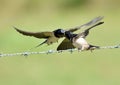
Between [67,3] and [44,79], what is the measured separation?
6906 millimetres

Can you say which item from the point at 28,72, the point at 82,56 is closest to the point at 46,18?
the point at 82,56

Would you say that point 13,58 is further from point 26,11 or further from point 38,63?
point 26,11

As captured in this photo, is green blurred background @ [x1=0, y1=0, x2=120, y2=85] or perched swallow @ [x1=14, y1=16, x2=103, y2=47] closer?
perched swallow @ [x1=14, y1=16, x2=103, y2=47]

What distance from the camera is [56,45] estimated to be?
30.1 ft

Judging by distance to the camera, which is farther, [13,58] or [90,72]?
[13,58]

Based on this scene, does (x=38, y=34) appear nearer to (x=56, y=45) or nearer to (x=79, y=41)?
(x=79, y=41)

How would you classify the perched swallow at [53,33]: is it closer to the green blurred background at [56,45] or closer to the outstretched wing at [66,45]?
the outstretched wing at [66,45]

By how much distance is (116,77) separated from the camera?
7508 millimetres

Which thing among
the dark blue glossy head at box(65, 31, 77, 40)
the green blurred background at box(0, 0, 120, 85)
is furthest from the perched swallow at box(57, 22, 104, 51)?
the green blurred background at box(0, 0, 120, 85)

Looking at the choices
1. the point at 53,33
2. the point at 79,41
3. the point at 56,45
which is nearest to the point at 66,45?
the point at 53,33

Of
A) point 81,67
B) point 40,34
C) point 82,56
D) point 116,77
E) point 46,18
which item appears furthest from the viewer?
point 46,18

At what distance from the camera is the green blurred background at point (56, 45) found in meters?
7.62

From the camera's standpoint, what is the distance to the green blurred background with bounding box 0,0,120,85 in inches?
300

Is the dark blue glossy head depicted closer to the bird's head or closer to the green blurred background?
the bird's head
